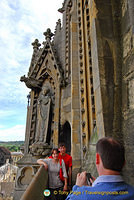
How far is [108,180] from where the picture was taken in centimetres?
84

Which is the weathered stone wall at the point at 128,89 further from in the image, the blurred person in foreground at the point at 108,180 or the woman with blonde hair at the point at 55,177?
the blurred person in foreground at the point at 108,180

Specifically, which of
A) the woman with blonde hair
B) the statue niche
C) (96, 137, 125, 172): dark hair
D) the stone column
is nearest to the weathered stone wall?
the woman with blonde hair

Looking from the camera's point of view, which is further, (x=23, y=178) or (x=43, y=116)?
(x=43, y=116)

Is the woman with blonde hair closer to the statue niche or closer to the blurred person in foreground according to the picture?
the blurred person in foreground

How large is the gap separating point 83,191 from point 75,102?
428 cm

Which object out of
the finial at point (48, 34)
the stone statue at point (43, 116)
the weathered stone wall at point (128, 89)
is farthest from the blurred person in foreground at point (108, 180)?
the finial at point (48, 34)

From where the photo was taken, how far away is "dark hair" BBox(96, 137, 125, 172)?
2.90 ft

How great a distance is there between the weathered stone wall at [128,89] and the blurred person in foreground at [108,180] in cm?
128

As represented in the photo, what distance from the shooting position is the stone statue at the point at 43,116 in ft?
21.3

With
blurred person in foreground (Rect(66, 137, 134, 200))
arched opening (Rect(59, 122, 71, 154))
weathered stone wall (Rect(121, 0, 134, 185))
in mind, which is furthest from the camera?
arched opening (Rect(59, 122, 71, 154))

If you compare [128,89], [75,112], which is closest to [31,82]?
[75,112]

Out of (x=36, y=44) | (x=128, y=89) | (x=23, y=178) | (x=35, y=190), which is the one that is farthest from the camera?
(x=36, y=44)

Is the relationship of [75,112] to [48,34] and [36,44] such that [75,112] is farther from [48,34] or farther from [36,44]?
[36,44]

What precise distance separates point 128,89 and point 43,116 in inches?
197
